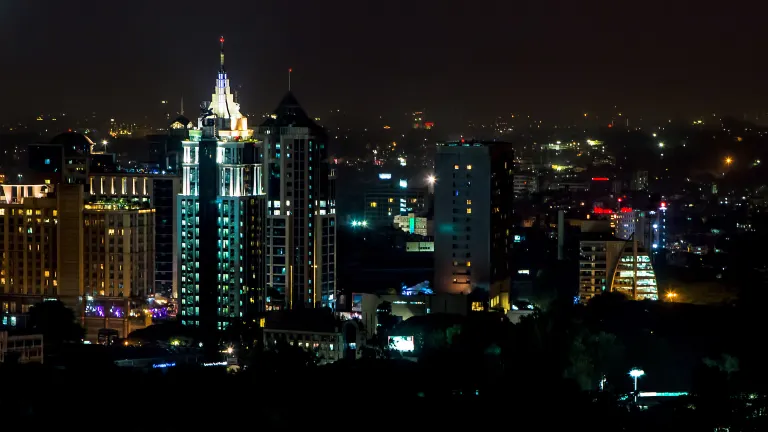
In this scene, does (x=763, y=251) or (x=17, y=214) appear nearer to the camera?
(x=17, y=214)

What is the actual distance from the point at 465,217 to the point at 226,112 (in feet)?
11.9

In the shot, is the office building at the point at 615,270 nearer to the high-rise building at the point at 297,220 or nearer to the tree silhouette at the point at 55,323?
the high-rise building at the point at 297,220

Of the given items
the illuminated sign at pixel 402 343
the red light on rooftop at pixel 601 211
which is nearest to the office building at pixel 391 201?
the red light on rooftop at pixel 601 211

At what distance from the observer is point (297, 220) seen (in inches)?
1028

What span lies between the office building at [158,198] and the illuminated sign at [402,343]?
5.09 meters

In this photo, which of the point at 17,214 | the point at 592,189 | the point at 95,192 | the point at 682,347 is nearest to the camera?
the point at 682,347

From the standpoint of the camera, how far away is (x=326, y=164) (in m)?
27.0

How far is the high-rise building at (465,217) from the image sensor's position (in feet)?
84.5

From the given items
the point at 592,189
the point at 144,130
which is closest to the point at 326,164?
the point at 144,130

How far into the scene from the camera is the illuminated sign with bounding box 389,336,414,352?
72.9 ft

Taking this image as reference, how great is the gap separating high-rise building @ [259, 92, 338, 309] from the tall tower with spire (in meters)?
0.30

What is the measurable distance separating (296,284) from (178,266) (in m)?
1.68

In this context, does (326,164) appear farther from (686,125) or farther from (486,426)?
(686,125)

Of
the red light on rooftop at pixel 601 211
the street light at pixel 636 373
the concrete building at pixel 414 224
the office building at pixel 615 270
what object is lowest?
the street light at pixel 636 373
